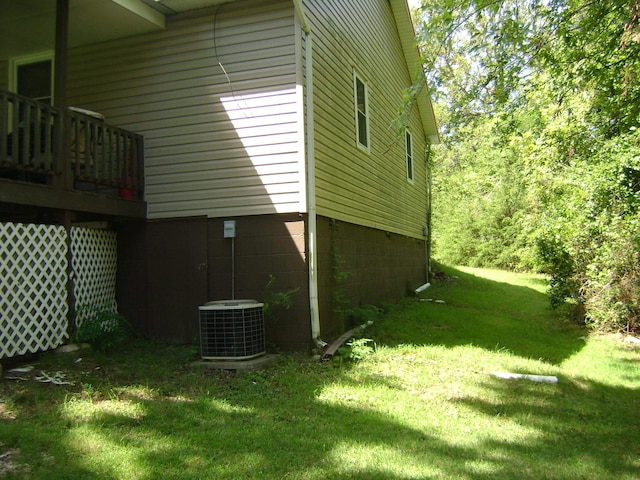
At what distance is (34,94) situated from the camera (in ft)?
26.8

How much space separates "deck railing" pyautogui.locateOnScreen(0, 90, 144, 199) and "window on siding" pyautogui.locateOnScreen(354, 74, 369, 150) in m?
4.01

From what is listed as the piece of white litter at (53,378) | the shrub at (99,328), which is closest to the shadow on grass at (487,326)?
the shrub at (99,328)

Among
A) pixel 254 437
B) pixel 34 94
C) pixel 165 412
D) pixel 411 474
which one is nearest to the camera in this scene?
pixel 411 474

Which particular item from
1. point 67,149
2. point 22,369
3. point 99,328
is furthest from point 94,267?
point 22,369

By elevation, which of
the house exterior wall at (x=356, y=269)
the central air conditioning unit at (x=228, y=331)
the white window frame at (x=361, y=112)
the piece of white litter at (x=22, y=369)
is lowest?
the piece of white litter at (x=22, y=369)

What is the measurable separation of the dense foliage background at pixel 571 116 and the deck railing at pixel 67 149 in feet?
13.5

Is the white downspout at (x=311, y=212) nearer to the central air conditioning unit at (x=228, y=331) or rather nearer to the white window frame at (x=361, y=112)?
the central air conditioning unit at (x=228, y=331)

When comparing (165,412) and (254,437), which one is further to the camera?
(165,412)

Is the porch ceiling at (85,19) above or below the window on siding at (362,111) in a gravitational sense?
above

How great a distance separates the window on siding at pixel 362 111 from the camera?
945cm

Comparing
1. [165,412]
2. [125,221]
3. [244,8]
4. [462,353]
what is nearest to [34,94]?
[125,221]

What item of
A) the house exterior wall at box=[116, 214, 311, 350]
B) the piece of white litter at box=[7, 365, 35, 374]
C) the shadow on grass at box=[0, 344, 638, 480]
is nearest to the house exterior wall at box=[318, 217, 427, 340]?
the house exterior wall at box=[116, 214, 311, 350]

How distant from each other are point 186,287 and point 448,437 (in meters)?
4.13

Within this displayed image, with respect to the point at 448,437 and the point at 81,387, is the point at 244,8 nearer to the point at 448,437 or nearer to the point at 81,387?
the point at 81,387
